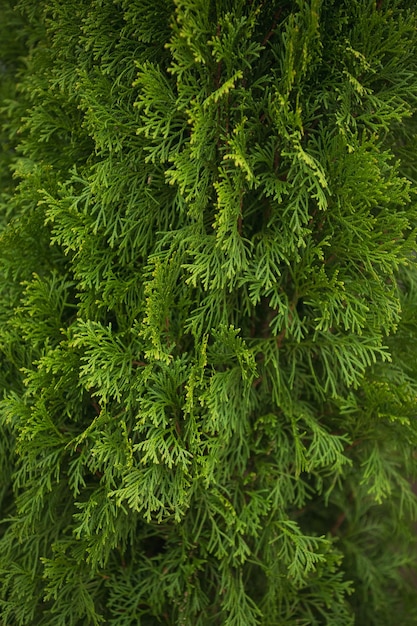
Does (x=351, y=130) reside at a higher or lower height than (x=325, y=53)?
lower

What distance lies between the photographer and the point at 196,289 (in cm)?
168

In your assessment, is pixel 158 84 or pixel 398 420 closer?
pixel 158 84

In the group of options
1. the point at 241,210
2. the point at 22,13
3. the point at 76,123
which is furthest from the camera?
the point at 22,13

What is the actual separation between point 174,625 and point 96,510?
1.52ft

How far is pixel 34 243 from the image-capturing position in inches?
69.8

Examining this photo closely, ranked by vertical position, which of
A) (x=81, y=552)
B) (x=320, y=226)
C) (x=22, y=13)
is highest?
(x=22, y=13)

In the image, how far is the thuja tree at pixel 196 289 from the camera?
→ 1.49m

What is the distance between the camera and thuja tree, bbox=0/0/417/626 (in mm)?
1491

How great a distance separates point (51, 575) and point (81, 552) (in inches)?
4.0

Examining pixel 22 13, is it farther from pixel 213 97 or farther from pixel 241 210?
pixel 241 210

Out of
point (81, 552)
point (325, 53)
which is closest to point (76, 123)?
point (325, 53)

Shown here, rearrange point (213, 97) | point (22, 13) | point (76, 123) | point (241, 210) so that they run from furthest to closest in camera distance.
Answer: point (22, 13) < point (76, 123) < point (241, 210) < point (213, 97)

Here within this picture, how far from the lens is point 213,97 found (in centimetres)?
143

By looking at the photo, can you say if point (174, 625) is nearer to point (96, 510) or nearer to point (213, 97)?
point (96, 510)
